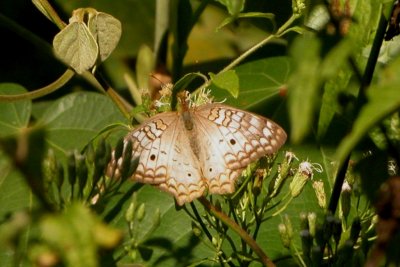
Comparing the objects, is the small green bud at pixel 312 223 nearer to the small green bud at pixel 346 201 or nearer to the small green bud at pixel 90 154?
the small green bud at pixel 346 201

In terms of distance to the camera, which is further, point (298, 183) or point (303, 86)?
point (298, 183)

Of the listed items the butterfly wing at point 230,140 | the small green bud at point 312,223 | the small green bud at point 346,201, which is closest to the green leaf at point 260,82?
the butterfly wing at point 230,140

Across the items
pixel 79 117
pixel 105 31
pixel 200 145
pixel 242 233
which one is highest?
pixel 105 31

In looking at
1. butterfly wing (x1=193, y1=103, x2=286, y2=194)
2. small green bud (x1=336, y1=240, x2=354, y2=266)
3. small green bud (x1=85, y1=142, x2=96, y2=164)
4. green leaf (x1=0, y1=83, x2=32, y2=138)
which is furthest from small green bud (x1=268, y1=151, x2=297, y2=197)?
green leaf (x1=0, y1=83, x2=32, y2=138)

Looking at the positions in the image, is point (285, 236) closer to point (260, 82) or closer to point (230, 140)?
point (230, 140)

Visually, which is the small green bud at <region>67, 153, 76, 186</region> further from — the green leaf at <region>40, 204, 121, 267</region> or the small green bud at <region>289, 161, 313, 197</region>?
the green leaf at <region>40, 204, 121, 267</region>

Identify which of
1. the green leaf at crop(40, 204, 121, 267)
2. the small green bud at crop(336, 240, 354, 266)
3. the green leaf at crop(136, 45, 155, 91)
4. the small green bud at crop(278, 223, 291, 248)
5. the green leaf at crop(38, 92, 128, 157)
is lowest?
the green leaf at crop(38, 92, 128, 157)

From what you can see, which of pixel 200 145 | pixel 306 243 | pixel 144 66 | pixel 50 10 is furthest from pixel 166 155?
pixel 144 66

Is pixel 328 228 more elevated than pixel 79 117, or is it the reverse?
pixel 328 228
